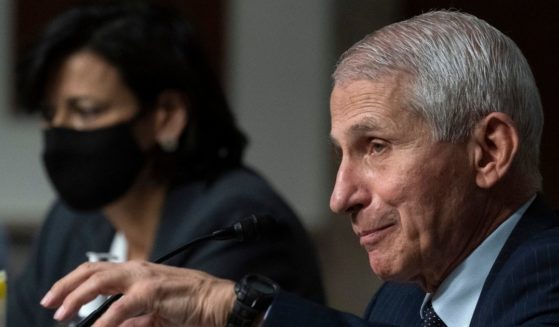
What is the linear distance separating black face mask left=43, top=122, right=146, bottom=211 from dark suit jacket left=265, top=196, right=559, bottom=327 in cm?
142

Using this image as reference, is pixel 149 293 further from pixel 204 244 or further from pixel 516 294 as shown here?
pixel 204 244

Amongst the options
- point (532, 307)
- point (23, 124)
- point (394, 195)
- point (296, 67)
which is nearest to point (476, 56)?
point (394, 195)

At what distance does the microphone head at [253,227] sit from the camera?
2.18 metres

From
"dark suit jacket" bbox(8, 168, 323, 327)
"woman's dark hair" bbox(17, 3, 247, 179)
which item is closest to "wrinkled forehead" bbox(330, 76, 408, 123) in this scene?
"dark suit jacket" bbox(8, 168, 323, 327)

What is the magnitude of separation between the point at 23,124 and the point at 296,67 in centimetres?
140

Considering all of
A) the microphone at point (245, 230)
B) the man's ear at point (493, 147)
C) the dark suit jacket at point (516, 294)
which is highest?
the man's ear at point (493, 147)

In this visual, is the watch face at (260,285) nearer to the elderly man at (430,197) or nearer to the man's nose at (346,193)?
the elderly man at (430,197)

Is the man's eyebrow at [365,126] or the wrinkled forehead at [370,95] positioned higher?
the wrinkled forehead at [370,95]

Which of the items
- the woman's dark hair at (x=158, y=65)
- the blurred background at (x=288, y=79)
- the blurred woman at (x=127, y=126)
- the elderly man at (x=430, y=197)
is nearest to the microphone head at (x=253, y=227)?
the elderly man at (x=430, y=197)

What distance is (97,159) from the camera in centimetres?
334

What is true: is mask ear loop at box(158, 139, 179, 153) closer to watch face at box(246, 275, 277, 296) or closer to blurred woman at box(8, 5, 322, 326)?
blurred woman at box(8, 5, 322, 326)

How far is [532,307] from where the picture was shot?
76.6 inches

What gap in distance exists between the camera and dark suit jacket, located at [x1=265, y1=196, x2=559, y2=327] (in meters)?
1.95

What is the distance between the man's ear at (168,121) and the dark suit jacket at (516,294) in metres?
1.45
